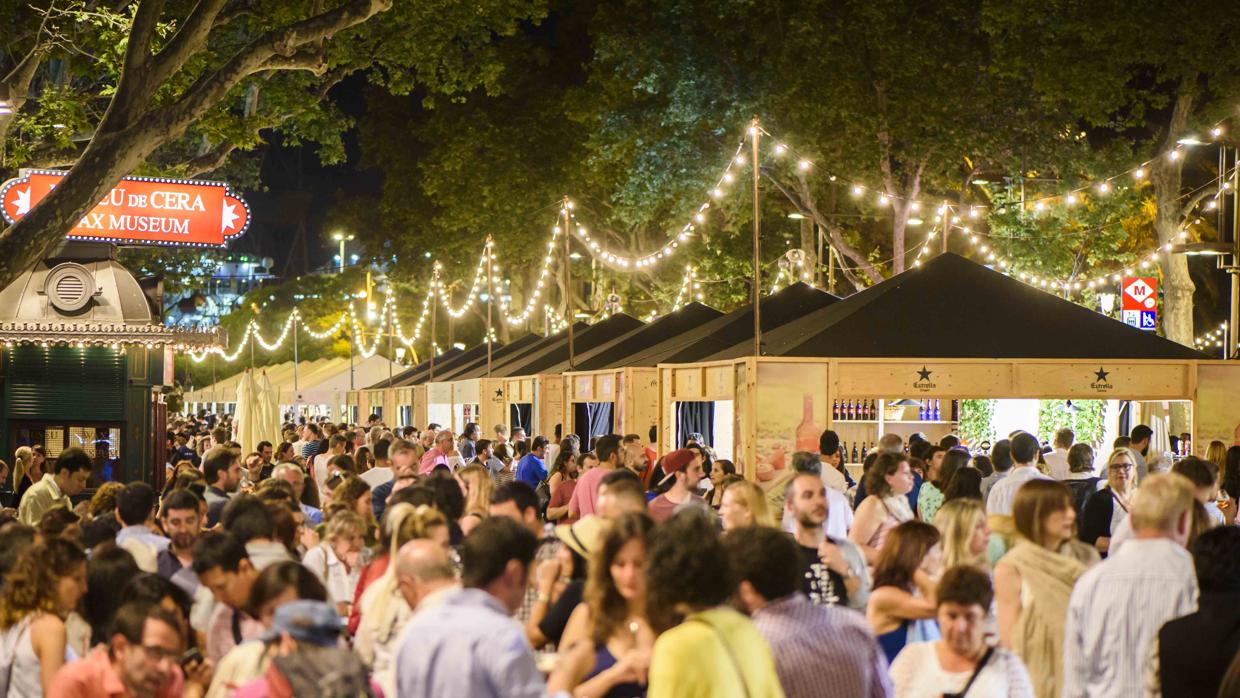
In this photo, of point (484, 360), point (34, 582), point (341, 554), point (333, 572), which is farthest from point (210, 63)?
point (484, 360)

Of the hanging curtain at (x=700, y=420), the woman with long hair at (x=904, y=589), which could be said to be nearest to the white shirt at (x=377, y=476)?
the woman with long hair at (x=904, y=589)

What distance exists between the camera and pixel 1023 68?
3042 cm

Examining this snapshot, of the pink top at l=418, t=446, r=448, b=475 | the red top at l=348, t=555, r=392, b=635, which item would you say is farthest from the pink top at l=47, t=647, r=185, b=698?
the pink top at l=418, t=446, r=448, b=475

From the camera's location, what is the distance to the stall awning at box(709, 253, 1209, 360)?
1739cm

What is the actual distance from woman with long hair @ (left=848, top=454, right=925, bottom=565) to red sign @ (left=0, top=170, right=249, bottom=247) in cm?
1152

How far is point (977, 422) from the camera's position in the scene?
2409cm

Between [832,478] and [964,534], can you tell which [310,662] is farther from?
[832,478]

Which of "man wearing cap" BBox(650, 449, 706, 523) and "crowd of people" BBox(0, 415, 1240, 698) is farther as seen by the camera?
"man wearing cap" BBox(650, 449, 706, 523)

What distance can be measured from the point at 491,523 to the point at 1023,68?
27.1 meters

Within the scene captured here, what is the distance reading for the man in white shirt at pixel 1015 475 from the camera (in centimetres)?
1089

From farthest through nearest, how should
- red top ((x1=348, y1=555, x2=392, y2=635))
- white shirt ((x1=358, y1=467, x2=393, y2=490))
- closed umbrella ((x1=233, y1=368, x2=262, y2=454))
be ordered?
closed umbrella ((x1=233, y1=368, x2=262, y2=454)) < white shirt ((x1=358, y1=467, x2=393, y2=490)) < red top ((x1=348, y1=555, x2=392, y2=635))

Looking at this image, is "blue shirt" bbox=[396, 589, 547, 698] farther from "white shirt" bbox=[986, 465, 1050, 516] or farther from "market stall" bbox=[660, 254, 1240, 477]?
"market stall" bbox=[660, 254, 1240, 477]

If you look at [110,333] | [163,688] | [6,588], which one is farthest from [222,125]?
[163,688]

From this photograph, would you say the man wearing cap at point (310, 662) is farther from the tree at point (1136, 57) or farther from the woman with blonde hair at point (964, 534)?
the tree at point (1136, 57)
